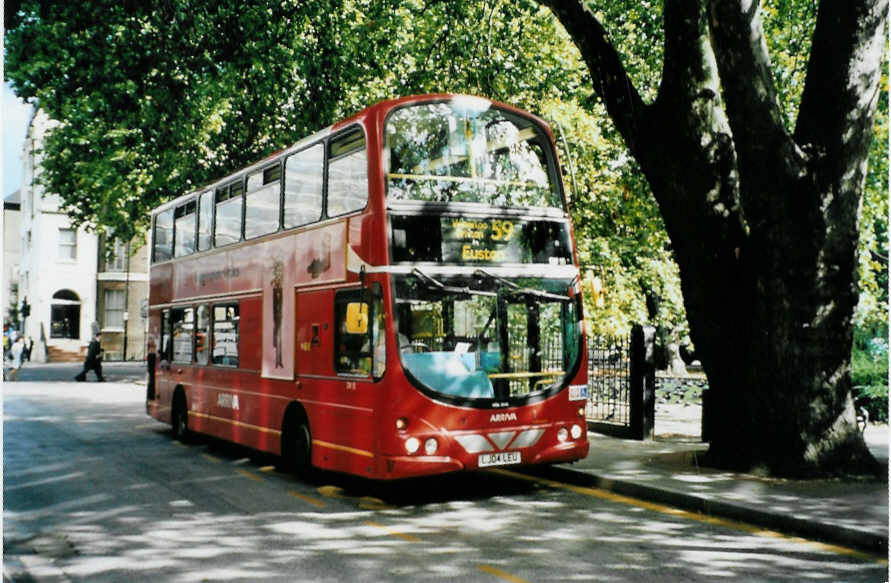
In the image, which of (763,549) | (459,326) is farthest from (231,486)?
(763,549)

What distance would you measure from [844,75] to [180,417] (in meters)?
11.1

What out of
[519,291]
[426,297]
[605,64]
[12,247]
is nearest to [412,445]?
[426,297]

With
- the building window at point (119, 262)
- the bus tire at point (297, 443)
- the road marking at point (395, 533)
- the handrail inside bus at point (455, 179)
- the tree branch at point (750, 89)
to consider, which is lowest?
the road marking at point (395, 533)

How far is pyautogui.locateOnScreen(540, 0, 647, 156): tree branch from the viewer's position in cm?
1037

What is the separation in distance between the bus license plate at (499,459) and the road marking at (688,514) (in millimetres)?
1024

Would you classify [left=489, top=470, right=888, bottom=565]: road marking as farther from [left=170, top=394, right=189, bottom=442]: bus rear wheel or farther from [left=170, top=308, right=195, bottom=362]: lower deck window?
[left=170, top=394, right=189, bottom=442]: bus rear wheel

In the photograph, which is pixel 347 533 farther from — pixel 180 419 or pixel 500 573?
pixel 180 419

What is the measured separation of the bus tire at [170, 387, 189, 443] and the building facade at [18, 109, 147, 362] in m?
38.0

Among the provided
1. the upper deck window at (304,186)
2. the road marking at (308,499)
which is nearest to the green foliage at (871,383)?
the upper deck window at (304,186)

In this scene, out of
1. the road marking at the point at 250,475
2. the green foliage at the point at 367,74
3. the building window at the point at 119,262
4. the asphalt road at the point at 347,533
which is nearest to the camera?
the asphalt road at the point at 347,533

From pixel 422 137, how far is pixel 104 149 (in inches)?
748

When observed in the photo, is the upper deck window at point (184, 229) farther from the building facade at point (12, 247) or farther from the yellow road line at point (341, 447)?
the building facade at point (12, 247)

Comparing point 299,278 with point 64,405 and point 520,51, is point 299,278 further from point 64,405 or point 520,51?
point 64,405

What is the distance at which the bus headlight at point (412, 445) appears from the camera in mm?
8766
